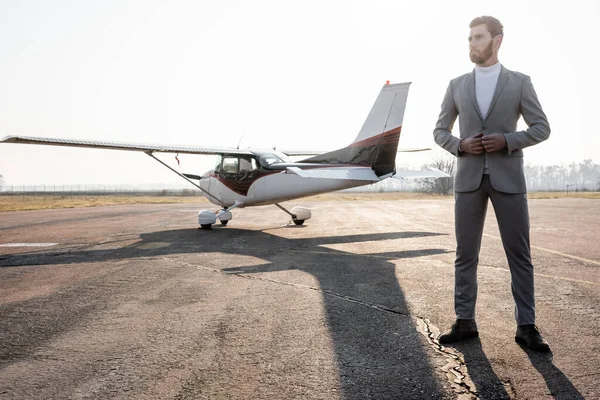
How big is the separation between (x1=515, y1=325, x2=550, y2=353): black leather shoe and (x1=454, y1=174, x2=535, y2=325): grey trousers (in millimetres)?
55

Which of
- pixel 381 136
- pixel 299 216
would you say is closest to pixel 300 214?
pixel 299 216

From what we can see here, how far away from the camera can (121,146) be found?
1427cm

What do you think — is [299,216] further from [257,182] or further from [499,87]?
[499,87]

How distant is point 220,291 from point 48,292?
83.6 inches

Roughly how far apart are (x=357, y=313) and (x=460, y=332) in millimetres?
1056

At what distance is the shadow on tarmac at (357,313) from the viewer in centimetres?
267

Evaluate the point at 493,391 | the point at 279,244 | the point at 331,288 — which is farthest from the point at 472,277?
the point at 279,244

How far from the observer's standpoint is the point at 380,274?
6.36 m

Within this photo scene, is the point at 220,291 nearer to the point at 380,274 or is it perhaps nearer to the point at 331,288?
the point at 331,288

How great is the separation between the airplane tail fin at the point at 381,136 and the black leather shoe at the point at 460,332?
911 cm

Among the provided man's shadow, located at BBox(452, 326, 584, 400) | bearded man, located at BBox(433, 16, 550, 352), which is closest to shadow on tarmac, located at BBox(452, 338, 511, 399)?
man's shadow, located at BBox(452, 326, 584, 400)

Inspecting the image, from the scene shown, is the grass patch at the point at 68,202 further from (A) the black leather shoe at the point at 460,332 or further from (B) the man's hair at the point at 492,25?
(B) the man's hair at the point at 492,25

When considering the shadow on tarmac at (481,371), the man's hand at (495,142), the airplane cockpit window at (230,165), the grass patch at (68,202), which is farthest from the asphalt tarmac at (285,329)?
the grass patch at (68,202)

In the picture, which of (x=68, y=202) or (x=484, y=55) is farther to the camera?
(x=68, y=202)
